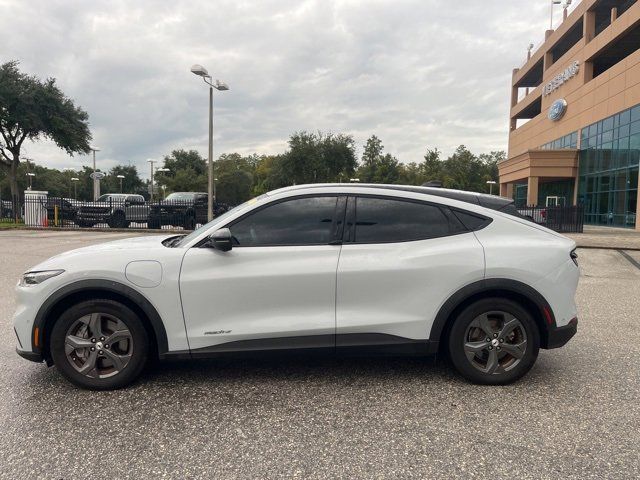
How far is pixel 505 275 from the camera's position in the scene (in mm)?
3518

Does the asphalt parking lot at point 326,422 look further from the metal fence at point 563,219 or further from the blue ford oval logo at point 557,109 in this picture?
the blue ford oval logo at point 557,109

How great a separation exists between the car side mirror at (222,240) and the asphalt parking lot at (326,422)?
113cm

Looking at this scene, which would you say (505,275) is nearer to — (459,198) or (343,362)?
(459,198)

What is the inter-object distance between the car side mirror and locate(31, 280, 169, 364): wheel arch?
0.66m

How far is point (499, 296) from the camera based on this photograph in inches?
141

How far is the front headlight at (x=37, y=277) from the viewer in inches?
133

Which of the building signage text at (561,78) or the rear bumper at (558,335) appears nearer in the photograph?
the rear bumper at (558,335)

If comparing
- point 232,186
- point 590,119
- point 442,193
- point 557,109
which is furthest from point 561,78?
point 232,186

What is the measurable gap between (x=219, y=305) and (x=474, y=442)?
6.45ft

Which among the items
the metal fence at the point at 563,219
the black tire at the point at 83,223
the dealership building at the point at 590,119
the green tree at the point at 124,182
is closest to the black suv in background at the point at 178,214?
the black tire at the point at 83,223

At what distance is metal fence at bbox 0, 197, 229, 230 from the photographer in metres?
24.1

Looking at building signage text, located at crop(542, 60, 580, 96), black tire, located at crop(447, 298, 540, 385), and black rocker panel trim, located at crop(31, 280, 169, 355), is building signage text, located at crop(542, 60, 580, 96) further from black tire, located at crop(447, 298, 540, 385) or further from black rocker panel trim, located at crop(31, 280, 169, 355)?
black rocker panel trim, located at crop(31, 280, 169, 355)

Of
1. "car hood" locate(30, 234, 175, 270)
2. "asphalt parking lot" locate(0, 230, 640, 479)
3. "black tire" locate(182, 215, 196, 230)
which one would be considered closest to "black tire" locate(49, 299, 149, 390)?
"asphalt parking lot" locate(0, 230, 640, 479)

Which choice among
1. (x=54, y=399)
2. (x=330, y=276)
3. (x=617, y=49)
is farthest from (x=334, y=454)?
(x=617, y=49)
